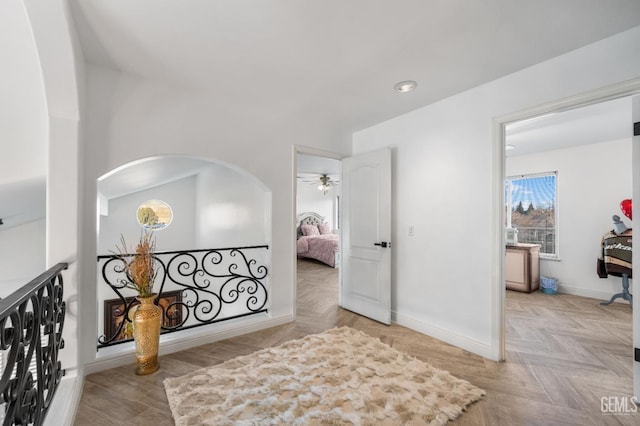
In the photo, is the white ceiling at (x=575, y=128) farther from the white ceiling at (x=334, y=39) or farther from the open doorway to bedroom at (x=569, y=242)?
the white ceiling at (x=334, y=39)

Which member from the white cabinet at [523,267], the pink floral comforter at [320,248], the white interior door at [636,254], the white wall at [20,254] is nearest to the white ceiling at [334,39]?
the white interior door at [636,254]

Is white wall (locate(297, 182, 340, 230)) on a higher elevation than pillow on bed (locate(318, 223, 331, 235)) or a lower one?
higher

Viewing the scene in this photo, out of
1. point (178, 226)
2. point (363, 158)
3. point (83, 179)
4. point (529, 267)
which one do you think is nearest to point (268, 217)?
point (363, 158)

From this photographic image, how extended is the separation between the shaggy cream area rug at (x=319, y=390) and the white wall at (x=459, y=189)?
0.73 meters

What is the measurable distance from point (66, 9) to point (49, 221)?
4.16ft

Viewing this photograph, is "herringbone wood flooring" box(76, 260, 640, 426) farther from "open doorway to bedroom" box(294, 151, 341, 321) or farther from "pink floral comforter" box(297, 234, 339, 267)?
"pink floral comforter" box(297, 234, 339, 267)

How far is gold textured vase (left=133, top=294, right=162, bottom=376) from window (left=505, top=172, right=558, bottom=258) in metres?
5.98

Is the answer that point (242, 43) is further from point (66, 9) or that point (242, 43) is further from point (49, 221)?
point (49, 221)

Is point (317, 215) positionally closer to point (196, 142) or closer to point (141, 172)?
point (141, 172)

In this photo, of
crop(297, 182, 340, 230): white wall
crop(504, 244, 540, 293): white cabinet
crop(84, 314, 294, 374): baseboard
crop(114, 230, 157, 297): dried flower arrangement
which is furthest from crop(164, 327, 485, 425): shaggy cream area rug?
crop(297, 182, 340, 230): white wall

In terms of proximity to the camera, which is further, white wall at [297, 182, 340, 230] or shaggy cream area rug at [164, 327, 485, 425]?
white wall at [297, 182, 340, 230]

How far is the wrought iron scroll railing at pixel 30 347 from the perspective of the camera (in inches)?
39.8

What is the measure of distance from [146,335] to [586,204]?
6230 millimetres

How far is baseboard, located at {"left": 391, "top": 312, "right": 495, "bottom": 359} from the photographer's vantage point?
250 cm
